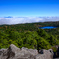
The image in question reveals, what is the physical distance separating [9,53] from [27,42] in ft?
91.9

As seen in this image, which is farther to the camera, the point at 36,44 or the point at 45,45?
the point at 36,44

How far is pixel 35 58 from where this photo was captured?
45.3 ft

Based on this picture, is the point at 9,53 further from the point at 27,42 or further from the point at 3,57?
the point at 27,42

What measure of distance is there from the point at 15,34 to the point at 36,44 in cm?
1576

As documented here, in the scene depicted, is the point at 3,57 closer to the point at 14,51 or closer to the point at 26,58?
the point at 14,51

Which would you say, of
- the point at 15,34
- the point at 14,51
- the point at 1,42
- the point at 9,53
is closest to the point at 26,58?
the point at 14,51

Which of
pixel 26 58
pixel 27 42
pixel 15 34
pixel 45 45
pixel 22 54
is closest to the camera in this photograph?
pixel 26 58

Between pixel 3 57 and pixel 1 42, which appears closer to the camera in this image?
pixel 3 57

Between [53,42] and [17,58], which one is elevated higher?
[17,58]

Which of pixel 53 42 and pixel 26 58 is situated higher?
pixel 26 58

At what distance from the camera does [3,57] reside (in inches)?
614

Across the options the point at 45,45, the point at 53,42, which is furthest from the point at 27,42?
the point at 53,42

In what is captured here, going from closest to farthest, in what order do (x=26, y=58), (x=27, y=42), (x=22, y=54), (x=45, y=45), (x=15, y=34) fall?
(x=26, y=58) < (x=22, y=54) < (x=45, y=45) < (x=27, y=42) < (x=15, y=34)

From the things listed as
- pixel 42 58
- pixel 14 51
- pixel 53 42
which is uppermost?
pixel 14 51
